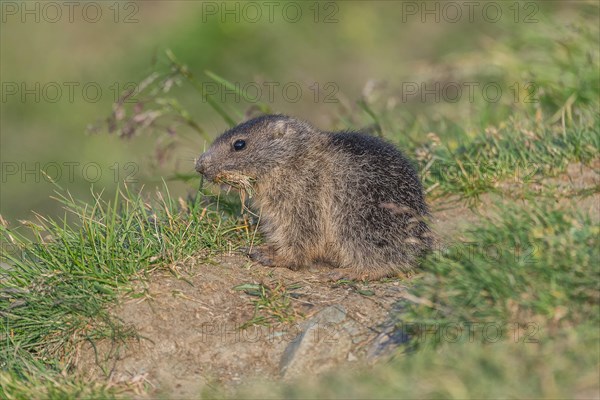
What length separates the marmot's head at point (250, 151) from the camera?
20.2 feet

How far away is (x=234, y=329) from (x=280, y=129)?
174 cm

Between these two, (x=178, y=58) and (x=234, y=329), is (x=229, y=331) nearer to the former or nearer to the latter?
(x=234, y=329)

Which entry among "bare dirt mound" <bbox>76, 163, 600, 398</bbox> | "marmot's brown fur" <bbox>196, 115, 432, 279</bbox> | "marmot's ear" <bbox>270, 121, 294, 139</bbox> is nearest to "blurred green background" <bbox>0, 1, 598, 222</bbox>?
"marmot's ear" <bbox>270, 121, 294, 139</bbox>

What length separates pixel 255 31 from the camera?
13.2 m

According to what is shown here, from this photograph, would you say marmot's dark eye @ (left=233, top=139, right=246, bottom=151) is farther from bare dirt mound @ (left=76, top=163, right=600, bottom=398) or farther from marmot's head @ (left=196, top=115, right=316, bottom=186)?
bare dirt mound @ (left=76, top=163, right=600, bottom=398)

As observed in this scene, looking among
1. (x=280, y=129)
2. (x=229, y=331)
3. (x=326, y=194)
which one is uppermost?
(x=280, y=129)

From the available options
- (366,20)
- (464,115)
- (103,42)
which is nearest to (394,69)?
(366,20)

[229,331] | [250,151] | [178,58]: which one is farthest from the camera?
[178,58]

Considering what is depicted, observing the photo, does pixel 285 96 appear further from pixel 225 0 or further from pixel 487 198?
pixel 487 198

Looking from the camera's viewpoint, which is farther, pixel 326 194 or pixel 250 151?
pixel 250 151

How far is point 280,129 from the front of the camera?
629cm

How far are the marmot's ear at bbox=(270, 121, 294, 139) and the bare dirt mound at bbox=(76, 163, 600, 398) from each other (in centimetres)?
112

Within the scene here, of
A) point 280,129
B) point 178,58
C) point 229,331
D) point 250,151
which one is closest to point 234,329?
point 229,331

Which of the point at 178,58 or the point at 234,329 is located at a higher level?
the point at 178,58
